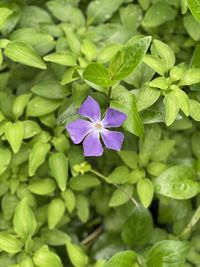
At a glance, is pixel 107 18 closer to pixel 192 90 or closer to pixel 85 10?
pixel 85 10

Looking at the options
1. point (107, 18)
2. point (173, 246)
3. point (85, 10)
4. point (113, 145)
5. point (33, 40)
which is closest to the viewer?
point (113, 145)

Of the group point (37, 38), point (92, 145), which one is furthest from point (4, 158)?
point (37, 38)

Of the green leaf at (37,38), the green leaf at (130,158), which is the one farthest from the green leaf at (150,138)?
the green leaf at (37,38)

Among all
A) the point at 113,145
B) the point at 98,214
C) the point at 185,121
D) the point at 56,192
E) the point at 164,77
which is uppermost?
the point at 164,77

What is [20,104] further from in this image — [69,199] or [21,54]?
[69,199]

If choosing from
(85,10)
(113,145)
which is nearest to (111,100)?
(113,145)

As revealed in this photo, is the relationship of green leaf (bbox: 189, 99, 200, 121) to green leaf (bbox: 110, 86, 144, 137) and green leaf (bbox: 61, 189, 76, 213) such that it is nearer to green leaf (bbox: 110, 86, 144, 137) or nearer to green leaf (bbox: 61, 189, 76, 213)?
green leaf (bbox: 110, 86, 144, 137)

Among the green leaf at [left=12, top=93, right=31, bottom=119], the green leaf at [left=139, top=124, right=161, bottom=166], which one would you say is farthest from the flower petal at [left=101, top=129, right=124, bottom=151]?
the green leaf at [left=12, top=93, right=31, bottom=119]
